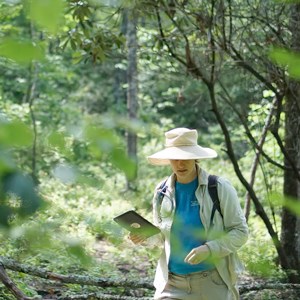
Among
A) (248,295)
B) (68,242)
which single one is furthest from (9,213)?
(248,295)

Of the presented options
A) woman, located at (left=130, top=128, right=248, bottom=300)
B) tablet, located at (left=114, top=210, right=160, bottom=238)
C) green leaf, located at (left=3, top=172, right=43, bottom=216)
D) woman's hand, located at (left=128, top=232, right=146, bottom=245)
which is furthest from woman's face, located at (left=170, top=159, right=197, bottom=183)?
green leaf, located at (left=3, top=172, right=43, bottom=216)

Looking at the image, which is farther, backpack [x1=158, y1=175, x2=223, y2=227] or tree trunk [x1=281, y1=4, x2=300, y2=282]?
tree trunk [x1=281, y1=4, x2=300, y2=282]

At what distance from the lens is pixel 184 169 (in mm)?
3963

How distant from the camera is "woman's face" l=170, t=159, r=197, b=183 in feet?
13.0

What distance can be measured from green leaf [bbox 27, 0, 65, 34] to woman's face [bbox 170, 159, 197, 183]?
3094mm

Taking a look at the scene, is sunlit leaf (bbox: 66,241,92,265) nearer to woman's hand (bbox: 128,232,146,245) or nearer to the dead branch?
woman's hand (bbox: 128,232,146,245)

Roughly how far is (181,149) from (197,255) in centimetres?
73

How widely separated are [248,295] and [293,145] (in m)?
1.69

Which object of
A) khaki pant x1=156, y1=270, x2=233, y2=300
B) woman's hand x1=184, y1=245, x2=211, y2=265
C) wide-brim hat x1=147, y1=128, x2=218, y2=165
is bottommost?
khaki pant x1=156, y1=270, x2=233, y2=300

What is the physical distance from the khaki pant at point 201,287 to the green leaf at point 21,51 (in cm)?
301

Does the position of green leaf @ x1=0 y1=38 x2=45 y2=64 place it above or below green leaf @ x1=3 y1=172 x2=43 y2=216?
above

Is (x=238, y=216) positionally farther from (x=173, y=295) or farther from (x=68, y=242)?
(x=68, y=242)

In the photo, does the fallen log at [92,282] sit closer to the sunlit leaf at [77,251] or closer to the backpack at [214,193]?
the backpack at [214,193]

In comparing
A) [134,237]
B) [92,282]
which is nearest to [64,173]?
[134,237]
